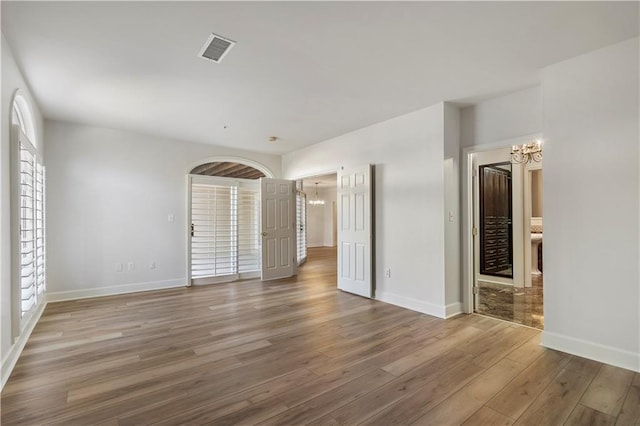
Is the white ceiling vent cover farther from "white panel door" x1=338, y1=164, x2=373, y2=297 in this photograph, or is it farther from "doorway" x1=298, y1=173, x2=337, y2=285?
"doorway" x1=298, y1=173, x2=337, y2=285

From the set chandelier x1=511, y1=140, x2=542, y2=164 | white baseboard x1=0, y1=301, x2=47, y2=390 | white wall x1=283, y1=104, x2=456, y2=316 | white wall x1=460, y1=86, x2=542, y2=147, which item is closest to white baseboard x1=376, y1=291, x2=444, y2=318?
white wall x1=283, y1=104, x2=456, y2=316

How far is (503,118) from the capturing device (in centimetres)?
368

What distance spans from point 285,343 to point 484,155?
483 cm

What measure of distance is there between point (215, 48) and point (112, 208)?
3750mm

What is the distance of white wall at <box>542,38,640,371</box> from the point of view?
2559mm

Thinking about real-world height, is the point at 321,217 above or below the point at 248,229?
above

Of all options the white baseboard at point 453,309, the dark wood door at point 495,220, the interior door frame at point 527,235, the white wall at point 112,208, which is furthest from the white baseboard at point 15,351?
the interior door frame at point 527,235

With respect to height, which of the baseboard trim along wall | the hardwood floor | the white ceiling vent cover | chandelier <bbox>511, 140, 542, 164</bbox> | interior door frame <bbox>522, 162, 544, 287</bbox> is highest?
the white ceiling vent cover

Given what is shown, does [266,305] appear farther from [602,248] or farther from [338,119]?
[602,248]

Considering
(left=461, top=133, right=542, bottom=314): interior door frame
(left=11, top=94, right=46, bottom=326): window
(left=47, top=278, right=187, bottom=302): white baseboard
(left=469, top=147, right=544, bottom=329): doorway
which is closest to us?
(left=11, top=94, right=46, bottom=326): window

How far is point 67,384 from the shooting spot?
2.37 m

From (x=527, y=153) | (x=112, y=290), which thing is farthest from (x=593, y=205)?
(x=112, y=290)

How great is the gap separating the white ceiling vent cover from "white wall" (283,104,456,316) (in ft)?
8.48

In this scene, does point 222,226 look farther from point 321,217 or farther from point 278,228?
point 321,217
